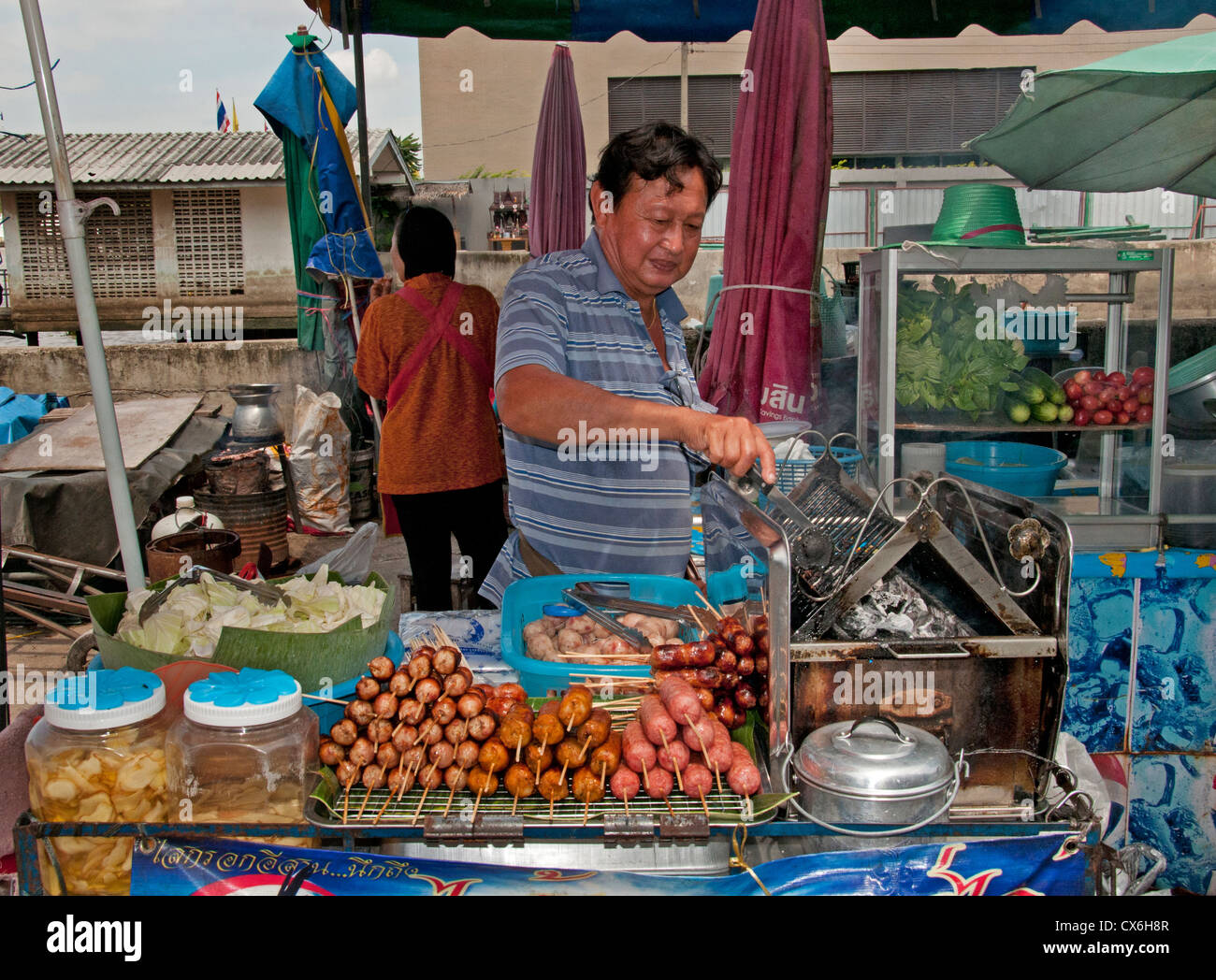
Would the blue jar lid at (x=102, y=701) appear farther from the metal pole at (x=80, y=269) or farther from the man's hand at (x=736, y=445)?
the metal pole at (x=80, y=269)

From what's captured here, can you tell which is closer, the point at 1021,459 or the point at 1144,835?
the point at 1144,835

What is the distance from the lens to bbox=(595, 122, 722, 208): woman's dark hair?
237 centimetres

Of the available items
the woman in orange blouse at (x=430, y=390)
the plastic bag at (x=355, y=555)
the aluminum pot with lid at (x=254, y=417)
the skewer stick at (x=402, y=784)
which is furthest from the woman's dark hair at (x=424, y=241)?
the aluminum pot with lid at (x=254, y=417)

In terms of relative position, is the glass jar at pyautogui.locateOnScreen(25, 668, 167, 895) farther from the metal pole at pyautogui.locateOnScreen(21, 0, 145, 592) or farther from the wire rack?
the metal pole at pyautogui.locateOnScreen(21, 0, 145, 592)

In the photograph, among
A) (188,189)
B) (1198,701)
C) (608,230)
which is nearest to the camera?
(608,230)

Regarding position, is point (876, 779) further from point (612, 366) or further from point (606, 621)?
point (612, 366)

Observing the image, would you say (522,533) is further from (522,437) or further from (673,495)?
(673,495)

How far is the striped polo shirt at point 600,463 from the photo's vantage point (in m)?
2.56

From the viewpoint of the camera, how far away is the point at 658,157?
2.36 metres

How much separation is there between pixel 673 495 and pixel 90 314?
187 centimetres

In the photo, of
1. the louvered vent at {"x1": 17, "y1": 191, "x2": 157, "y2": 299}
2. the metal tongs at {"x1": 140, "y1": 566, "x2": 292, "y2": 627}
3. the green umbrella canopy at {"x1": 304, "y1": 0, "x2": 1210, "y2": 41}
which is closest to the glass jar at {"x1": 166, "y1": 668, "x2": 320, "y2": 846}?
the metal tongs at {"x1": 140, "y1": 566, "x2": 292, "y2": 627}
